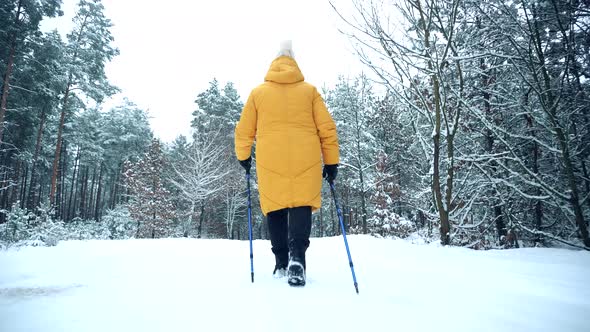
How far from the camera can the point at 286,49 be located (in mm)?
3070

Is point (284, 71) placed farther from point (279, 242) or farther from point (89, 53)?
point (89, 53)

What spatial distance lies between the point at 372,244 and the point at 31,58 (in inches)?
692

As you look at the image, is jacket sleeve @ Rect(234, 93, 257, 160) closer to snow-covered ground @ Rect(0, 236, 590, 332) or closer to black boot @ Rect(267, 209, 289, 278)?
black boot @ Rect(267, 209, 289, 278)

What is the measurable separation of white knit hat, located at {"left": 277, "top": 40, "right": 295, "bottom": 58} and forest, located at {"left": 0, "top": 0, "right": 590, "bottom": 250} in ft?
8.91

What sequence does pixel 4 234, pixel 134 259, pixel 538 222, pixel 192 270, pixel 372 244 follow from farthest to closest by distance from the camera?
1. pixel 4 234
2. pixel 538 222
3. pixel 372 244
4. pixel 134 259
5. pixel 192 270

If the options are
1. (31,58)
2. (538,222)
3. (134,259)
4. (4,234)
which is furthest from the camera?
(31,58)

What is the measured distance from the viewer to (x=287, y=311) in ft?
5.61

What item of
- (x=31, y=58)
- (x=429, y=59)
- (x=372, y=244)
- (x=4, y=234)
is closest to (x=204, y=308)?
(x=372, y=244)

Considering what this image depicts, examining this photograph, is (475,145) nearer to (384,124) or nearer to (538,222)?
(538,222)

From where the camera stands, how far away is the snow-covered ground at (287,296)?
152 centimetres

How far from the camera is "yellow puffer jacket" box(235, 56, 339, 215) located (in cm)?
262

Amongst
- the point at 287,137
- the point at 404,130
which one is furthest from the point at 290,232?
the point at 404,130

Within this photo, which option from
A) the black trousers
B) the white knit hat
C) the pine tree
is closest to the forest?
the pine tree

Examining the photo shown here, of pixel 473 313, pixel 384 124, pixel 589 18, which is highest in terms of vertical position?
pixel 384 124
